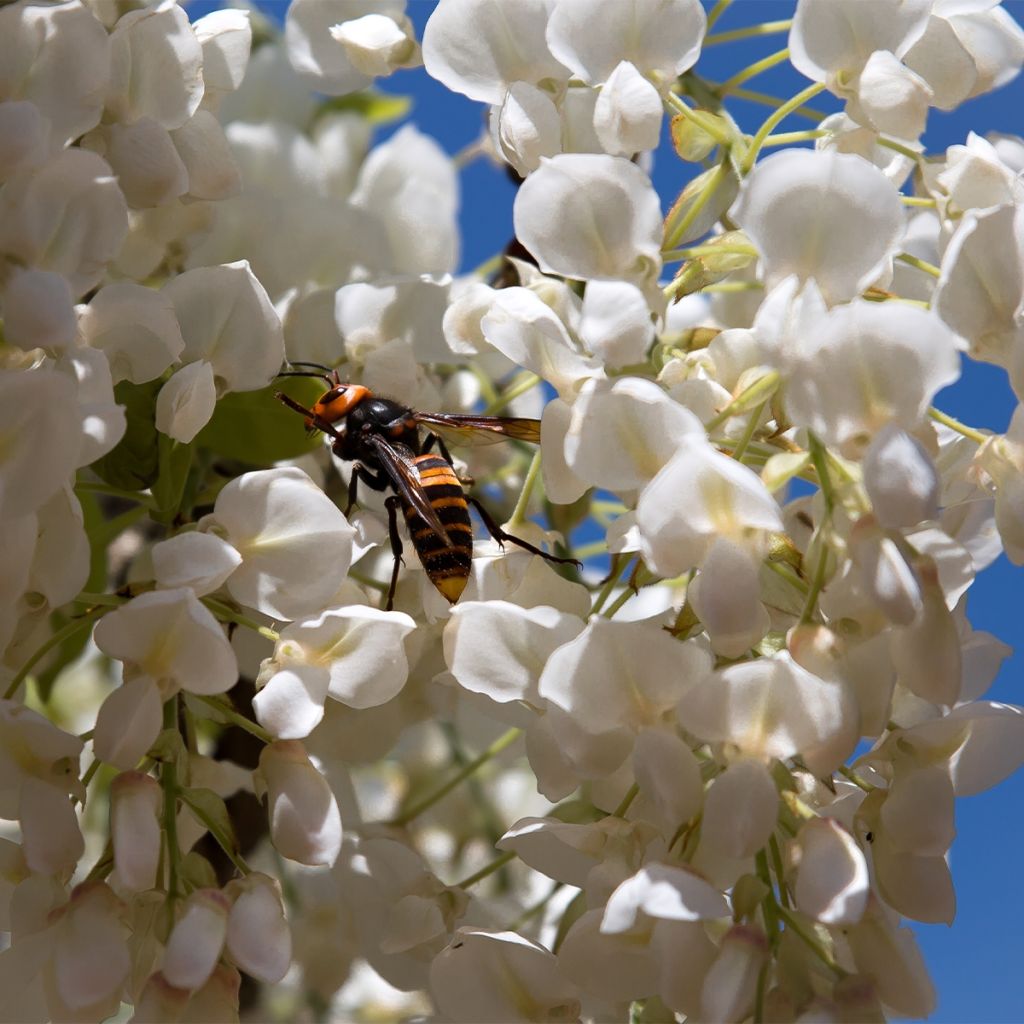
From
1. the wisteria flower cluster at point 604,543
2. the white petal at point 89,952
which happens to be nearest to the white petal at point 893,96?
the wisteria flower cluster at point 604,543

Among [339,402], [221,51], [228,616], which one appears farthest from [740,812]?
[221,51]

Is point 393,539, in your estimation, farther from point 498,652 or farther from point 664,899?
point 664,899

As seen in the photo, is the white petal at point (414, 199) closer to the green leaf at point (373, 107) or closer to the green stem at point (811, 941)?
the green leaf at point (373, 107)

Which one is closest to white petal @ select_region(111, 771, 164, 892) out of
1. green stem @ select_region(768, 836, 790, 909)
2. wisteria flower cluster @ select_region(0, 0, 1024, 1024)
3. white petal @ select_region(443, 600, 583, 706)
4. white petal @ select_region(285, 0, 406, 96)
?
wisteria flower cluster @ select_region(0, 0, 1024, 1024)

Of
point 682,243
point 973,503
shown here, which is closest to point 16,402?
point 682,243

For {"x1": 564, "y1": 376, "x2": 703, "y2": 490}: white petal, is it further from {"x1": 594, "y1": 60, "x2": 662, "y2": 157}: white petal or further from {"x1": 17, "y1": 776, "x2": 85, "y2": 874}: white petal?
{"x1": 17, "y1": 776, "x2": 85, "y2": 874}: white petal

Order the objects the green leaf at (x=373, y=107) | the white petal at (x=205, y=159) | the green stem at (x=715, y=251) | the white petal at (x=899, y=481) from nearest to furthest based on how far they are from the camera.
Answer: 1. the white petal at (x=899, y=481)
2. the green stem at (x=715, y=251)
3. the white petal at (x=205, y=159)
4. the green leaf at (x=373, y=107)

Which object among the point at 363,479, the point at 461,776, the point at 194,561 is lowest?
the point at 461,776

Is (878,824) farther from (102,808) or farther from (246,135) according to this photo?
(102,808)
